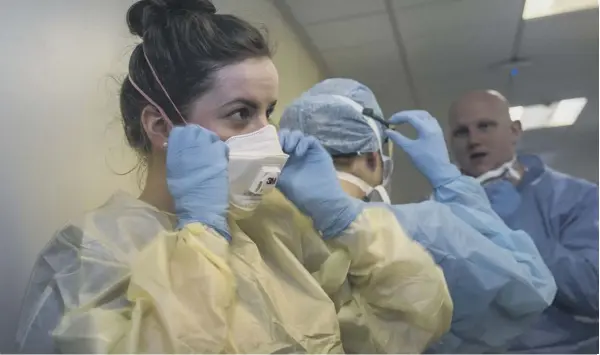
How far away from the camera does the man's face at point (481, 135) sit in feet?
4.04

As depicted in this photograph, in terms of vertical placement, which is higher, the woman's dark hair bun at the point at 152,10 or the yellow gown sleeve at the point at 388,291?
the woman's dark hair bun at the point at 152,10

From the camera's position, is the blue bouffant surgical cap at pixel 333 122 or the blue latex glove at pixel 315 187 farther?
the blue bouffant surgical cap at pixel 333 122

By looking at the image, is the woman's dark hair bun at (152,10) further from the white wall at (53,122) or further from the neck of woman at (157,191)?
the neck of woman at (157,191)

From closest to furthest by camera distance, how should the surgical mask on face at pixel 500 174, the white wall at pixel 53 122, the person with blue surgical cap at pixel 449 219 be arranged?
the white wall at pixel 53 122 → the person with blue surgical cap at pixel 449 219 → the surgical mask on face at pixel 500 174

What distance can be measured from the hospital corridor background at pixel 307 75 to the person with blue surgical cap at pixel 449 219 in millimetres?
42

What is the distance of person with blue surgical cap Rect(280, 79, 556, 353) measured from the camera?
38.6 inches

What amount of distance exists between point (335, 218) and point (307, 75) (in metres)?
0.42

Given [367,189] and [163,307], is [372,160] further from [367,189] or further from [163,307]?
[163,307]

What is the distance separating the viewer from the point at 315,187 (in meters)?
0.91

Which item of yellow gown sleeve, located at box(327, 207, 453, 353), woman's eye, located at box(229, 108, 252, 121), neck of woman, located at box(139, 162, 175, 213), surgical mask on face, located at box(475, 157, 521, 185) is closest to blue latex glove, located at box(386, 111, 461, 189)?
surgical mask on face, located at box(475, 157, 521, 185)

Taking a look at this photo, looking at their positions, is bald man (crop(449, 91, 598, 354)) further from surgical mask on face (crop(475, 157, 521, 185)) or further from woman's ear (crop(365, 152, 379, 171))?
woman's ear (crop(365, 152, 379, 171))

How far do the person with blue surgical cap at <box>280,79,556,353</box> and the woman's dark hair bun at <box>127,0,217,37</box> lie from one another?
281 mm

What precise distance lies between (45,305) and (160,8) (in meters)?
0.45

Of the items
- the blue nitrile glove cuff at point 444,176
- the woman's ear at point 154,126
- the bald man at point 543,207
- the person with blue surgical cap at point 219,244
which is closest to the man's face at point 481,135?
the bald man at point 543,207
